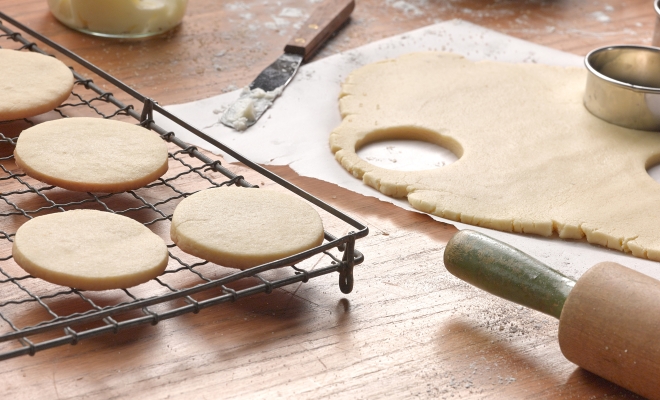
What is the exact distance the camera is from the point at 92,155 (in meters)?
1.12

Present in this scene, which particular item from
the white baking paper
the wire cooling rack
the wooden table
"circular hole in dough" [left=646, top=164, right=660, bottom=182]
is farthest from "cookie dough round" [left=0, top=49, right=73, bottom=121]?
"circular hole in dough" [left=646, top=164, right=660, bottom=182]

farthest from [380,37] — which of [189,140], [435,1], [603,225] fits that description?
[603,225]

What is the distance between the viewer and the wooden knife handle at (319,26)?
1727 mm

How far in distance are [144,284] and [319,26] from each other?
101 cm

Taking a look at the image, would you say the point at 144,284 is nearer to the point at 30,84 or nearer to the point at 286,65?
the point at 30,84

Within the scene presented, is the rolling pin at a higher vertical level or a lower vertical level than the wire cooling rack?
higher

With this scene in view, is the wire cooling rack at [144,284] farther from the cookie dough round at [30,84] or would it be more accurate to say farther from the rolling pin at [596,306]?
the rolling pin at [596,306]

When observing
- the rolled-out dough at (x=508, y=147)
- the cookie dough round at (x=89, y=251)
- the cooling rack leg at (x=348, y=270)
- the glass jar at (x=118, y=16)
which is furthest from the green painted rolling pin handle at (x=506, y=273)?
the glass jar at (x=118, y=16)

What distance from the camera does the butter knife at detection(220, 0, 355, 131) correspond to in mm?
1479

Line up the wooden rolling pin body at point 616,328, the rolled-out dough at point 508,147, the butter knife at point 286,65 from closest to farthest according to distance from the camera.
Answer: the wooden rolling pin body at point 616,328 < the rolled-out dough at point 508,147 < the butter knife at point 286,65

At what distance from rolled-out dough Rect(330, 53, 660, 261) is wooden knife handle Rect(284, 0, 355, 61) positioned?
0.15m

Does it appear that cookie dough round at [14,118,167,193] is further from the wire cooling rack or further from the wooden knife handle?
the wooden knife handle

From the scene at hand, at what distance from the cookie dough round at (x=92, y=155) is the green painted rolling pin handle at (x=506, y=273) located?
0.45m

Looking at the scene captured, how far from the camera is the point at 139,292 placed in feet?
3.12
